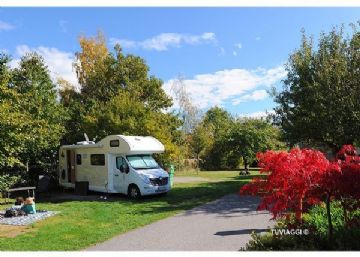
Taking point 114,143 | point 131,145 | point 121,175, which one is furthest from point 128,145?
point 121,175

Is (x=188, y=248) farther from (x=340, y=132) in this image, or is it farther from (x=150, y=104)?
(x=150, y=104)

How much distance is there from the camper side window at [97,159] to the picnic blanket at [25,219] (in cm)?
515

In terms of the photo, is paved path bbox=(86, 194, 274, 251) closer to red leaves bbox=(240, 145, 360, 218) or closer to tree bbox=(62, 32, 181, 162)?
red leaves bbox=(240, 145, 360, 218)

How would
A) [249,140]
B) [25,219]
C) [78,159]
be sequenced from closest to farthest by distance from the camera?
[25,219], [78,159], [249,140]

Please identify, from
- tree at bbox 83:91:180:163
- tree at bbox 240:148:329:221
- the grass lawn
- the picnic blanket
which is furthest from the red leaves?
tree at bbox 83:91:180:163

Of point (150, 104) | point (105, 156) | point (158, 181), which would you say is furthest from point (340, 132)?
point (150, 104)

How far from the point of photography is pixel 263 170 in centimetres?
749

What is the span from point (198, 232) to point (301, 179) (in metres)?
3.81

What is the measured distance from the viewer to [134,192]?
17297 mm

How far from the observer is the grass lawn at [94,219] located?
9.41 metres

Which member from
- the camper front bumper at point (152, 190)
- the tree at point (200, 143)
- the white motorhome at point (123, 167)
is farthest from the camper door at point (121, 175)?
the tree at point (200, 143)

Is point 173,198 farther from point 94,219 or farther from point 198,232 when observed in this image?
point 198,232

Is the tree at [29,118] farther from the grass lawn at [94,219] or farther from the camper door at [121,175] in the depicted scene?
the camper door at [121,175]
